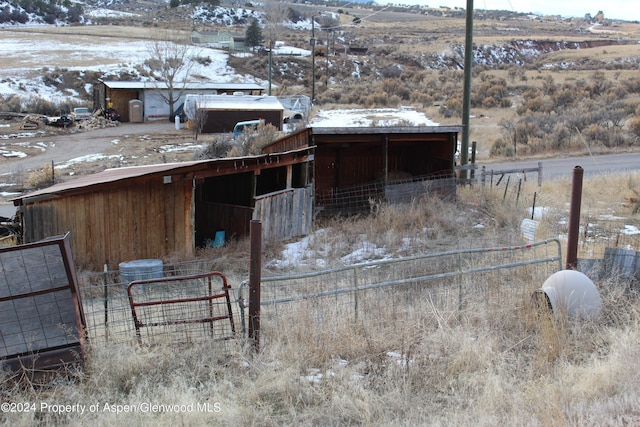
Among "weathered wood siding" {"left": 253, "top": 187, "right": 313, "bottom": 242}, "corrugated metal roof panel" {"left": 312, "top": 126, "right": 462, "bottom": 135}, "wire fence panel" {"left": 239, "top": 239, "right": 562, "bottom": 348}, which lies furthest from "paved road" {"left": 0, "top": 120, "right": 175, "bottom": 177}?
"wire fence panel" {"left": 239, "top": 239, "right": 562, "bottom": 348}

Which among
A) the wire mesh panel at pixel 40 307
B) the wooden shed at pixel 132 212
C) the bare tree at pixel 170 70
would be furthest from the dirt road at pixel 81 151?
the wire mesh panel at pixel 40 307

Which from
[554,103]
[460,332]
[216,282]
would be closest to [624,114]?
[554,103]

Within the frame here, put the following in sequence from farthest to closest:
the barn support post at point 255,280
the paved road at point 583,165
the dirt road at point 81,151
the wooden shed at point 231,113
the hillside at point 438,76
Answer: the wooden shed at point 231,113 < the hillside at point 438,76 < the dirt road at point 81,151 < the paved road at point 583,165 < the barn support post at point 255,280

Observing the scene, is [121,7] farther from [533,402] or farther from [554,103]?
[533,402]

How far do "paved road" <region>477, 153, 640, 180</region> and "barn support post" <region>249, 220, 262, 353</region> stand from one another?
17.0 m

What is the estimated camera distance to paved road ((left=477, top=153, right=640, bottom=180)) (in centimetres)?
2194

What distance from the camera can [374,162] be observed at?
20266 mm

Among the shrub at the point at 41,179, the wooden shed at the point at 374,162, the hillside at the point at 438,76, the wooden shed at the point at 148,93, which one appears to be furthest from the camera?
the wooden shed at the point at 148,93

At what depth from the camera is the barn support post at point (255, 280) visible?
6074mm

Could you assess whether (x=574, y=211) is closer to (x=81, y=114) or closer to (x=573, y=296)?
(x=573, y=296)

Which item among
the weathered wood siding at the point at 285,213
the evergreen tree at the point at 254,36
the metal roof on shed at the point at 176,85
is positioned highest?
the evergreen tree at the point at 254,36

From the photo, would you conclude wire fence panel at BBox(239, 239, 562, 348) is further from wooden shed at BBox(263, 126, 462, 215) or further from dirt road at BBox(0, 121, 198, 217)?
dirt road at BBox(0, 121, 198, 217)

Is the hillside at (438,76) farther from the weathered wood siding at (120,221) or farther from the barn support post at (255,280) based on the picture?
the weathered wood siding at (120,221)

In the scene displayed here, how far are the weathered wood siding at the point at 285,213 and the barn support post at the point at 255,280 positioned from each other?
8.38 meters
